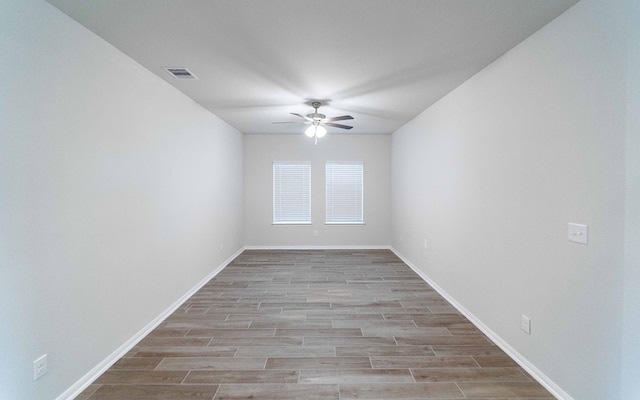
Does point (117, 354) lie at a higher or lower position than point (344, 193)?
lower

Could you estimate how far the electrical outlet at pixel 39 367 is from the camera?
166 centimetres

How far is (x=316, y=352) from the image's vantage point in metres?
2.38

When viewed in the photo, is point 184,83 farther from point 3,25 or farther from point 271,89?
point 3,25

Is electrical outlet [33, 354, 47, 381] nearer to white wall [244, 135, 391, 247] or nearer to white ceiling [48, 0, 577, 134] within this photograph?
white ceiling [48, 0, 577, 134]

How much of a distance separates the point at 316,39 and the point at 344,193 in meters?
4.38

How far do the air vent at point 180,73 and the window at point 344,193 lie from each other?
150 inches

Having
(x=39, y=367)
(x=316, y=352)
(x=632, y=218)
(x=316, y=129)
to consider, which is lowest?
(x=316, y=352)

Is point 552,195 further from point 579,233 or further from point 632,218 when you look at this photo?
point 632,218

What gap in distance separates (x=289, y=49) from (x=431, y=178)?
9.09 feet

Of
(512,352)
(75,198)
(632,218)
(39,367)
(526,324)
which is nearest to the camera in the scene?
(632,218)

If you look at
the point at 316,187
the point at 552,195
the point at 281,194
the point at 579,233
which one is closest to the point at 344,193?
the point at 316,187

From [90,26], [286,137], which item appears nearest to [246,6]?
[90,26]

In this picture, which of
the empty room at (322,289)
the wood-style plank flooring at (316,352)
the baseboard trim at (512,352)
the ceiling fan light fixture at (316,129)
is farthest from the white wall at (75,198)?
the baseboard trim at (512,352)

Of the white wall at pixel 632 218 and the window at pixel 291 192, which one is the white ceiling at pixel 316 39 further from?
the window at pixel 291 192
